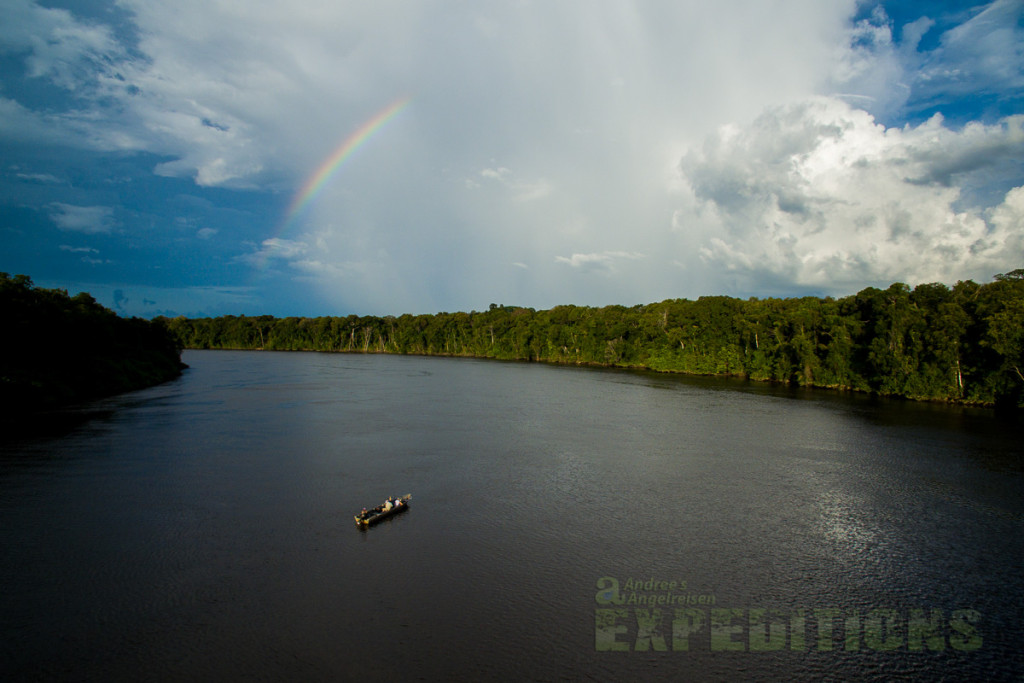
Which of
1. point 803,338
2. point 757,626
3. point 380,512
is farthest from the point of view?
point 803,338

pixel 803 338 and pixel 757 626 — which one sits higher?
pixel 803 338

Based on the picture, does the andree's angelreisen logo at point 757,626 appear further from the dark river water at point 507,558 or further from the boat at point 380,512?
the boat at point 380,512

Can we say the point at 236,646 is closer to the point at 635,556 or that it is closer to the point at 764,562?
the point at 635,556

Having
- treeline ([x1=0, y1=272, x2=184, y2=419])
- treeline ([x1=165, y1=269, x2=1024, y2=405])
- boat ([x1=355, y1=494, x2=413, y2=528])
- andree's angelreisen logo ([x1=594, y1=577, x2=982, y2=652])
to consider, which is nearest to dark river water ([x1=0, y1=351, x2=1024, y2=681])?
andree's angelreisen logo ([x1=594, y1=577, x2=982, y2=652])

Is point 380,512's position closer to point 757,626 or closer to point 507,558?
point 507,558

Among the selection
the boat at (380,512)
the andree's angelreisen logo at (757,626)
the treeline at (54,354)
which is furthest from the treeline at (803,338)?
the treeline at (54,354)

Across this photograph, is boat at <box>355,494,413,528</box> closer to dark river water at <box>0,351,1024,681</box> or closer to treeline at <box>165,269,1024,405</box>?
dark river water at <box>0,351,1024,681</box>

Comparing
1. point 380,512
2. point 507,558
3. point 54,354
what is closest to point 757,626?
point 507,558
